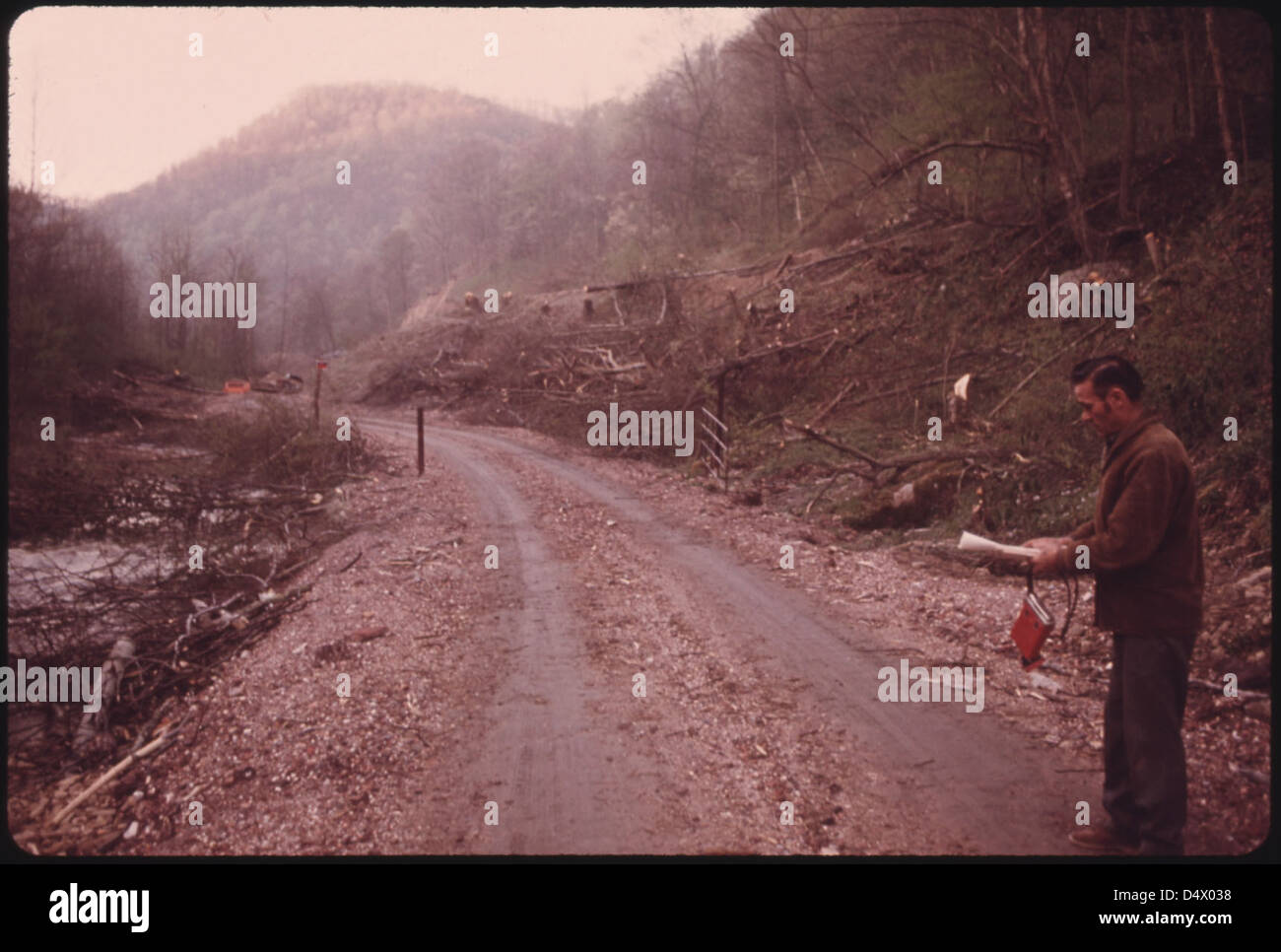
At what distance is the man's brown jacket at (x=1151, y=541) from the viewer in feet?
11.4

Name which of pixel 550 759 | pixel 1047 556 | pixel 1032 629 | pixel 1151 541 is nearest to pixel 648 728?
pixel 550 759

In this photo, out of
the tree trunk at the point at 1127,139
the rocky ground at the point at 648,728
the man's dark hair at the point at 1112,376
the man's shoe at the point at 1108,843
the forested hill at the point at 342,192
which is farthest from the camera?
the forested hill at the point at 342,192

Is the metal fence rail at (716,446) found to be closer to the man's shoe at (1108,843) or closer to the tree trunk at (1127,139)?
the tree trunk at (1127,139)

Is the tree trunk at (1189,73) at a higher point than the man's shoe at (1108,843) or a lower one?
higher

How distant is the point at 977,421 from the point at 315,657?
1089 centimetres

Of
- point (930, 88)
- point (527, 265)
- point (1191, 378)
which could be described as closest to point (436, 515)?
point (1191, 378)

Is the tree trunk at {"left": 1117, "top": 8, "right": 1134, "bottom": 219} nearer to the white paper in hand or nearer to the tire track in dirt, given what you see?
the tire track in dirt

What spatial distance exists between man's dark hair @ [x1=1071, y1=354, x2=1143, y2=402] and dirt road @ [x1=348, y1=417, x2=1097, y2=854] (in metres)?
2.19

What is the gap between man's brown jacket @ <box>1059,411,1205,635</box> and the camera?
3477 mm

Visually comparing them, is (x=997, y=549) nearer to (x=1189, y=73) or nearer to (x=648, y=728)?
(x=648, y=728)

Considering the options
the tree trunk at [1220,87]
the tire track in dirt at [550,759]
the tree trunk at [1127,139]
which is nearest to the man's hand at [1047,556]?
the tire track in dirt at [550,759]

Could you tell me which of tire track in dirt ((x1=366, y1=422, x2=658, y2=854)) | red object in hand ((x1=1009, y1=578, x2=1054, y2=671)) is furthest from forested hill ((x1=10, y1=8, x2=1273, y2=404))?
red object in hand ((x1=1009, y1=578, x2=1054, y2=671))

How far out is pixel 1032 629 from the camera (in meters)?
3.96

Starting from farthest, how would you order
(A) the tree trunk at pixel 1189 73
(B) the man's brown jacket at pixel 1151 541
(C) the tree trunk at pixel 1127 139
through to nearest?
(A) the tree trunk at pixel 1189 73
(C) the tree trunk at pixel 1127 139
(B) the man's brown jacket at pixel 1151 541
